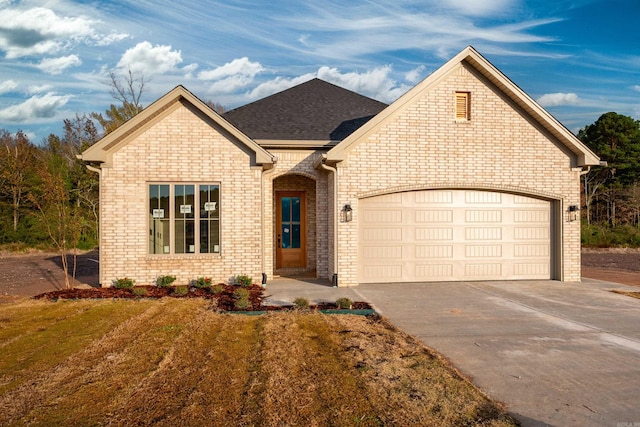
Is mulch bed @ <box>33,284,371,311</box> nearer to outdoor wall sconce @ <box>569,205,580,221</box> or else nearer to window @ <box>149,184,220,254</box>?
window @ <box>149,184,220,254</box>

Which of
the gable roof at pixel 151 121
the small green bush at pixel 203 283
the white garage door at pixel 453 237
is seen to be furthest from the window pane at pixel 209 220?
the white garage door at pixel 453 237

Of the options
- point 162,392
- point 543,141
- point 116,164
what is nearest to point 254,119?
point 116,164

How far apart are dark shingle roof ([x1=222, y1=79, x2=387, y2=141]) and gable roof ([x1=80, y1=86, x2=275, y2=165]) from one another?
1.62 meters

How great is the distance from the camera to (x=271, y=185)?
42.0ft

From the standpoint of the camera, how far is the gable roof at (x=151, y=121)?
10.7 metres

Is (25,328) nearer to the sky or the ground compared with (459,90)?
nearer to the ground

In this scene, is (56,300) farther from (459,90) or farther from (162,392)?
(459,90)

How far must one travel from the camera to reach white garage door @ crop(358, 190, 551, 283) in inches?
462

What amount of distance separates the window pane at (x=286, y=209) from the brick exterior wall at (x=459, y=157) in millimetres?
3280

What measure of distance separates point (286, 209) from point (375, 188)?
3.78 metres

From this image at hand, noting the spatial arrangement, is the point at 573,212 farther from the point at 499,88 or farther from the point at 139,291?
the point at 139,291

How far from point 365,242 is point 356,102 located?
20.6 feet

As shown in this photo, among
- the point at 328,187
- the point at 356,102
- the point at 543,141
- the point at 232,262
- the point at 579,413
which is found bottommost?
the point at 579,413

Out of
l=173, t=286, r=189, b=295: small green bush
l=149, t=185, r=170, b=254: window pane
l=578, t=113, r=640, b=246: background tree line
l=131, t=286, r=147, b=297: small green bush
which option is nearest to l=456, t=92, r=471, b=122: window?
l=149, t=185, r=170, b=254: window pane
